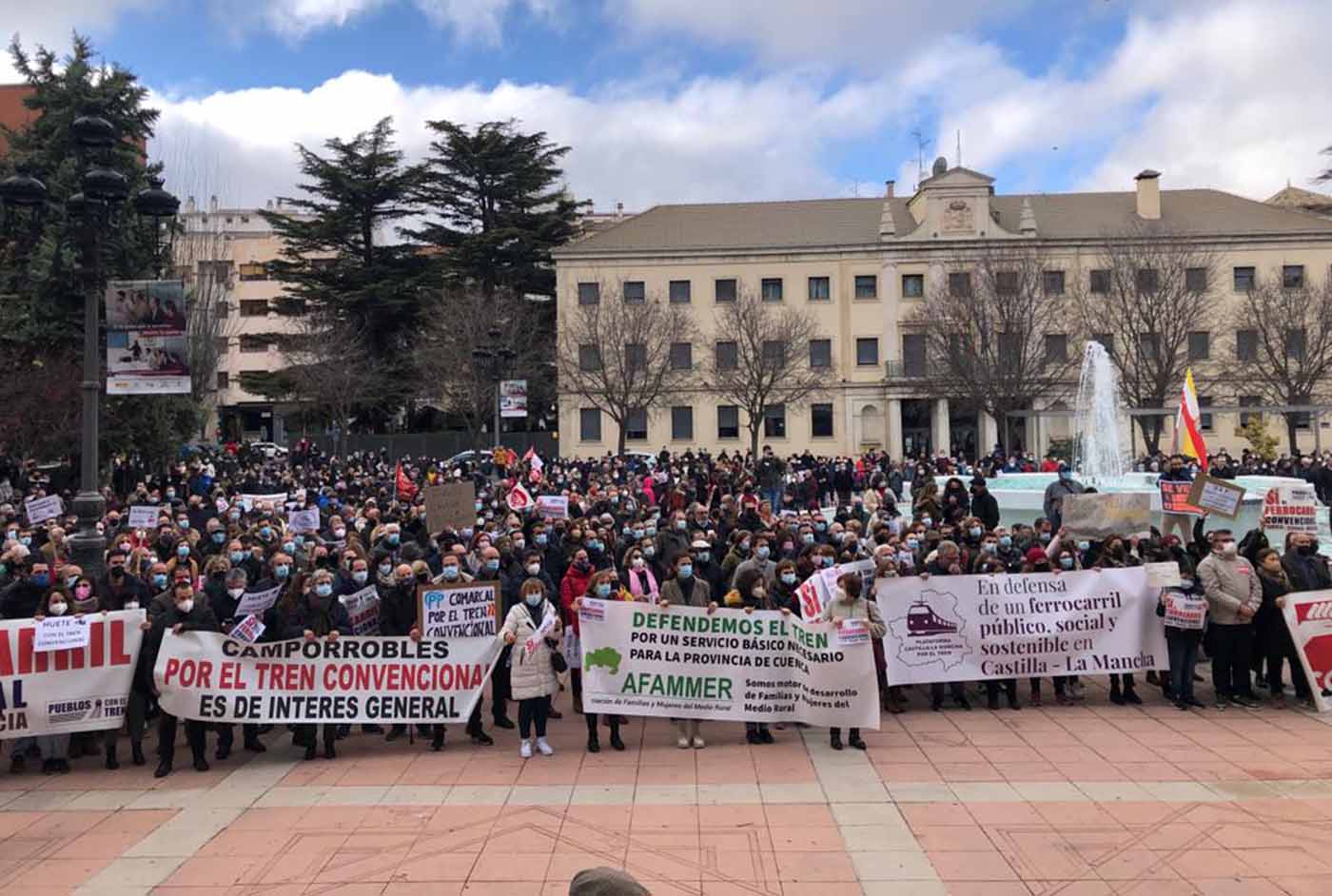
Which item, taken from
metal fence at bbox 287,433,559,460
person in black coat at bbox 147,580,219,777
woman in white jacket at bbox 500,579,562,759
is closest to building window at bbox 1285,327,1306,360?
metal fence at bbox 287,433,559,460

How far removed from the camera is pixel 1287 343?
46938 millimetres

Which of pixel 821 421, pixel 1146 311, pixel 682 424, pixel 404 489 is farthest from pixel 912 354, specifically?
pixel 404 489

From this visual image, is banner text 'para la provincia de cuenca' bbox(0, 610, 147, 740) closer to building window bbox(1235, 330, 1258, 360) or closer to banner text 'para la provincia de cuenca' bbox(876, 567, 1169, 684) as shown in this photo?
banner text 'para la provincia de cuenca' bbox(876, 567, 1169, 684)

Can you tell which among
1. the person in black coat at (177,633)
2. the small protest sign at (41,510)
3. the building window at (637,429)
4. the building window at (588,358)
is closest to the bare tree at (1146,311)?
the building window at (637,429)

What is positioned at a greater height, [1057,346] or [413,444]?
[1057,346]

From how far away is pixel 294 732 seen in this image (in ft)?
31.7

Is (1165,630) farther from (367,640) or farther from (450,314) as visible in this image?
(450,314)

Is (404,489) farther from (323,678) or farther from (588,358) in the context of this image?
(588,358)

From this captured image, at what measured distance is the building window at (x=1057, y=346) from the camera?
48481 millimetres

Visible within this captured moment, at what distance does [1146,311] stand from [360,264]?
4067 centimetres

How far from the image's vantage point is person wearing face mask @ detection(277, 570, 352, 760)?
9.48 metres

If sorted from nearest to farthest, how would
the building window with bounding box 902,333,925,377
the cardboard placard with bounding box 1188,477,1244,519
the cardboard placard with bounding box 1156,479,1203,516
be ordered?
the cardboard placard with bounding box 1188,477,1244,519 < the cardboard placard with bounding box 1156,479,1203,516 < the building window with bounding box 902,333,925,377

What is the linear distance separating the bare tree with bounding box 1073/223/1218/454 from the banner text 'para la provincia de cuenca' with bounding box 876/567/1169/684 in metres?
34.3

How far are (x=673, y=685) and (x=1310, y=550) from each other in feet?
23.2
